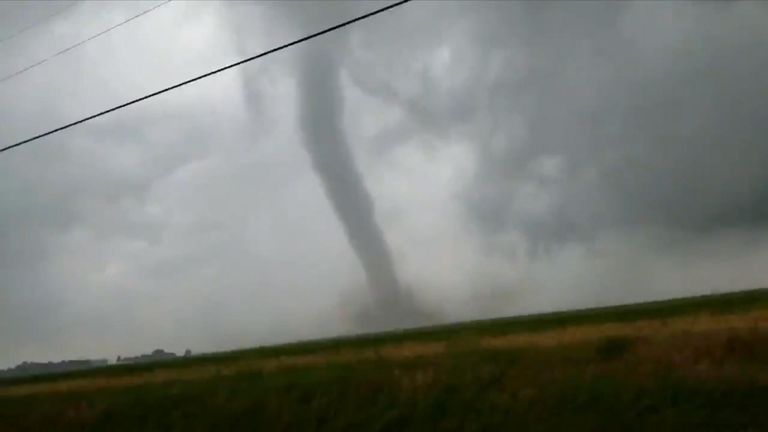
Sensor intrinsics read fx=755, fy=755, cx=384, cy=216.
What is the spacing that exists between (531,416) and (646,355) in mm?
4889

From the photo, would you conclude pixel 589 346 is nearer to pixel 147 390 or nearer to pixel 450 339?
pixel 450 339

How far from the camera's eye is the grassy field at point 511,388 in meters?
19.2

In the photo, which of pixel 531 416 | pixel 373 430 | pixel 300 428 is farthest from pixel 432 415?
pixel 300 428

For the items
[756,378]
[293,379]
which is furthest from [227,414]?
[756,378]

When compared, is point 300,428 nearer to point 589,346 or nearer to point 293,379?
point 293,379

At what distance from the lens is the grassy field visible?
19172 mm

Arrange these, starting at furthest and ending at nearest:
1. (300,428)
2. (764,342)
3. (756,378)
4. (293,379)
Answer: (293,379) < (300,428) < (764,342) < (756,378)

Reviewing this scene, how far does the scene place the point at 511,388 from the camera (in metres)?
22.2

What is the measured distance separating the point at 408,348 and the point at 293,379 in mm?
8721

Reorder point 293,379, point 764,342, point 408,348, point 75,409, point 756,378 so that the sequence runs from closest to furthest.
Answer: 1. point 756,378
2. point 764,342
3. point 293,379
4. point 75,409
5. point 408,348

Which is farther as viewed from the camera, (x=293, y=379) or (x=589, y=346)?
(x=293, y=379)

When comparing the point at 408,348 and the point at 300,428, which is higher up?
the point at 408,348

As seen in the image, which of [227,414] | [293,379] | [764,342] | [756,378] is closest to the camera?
[756,378]

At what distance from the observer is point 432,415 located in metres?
22.0
